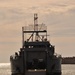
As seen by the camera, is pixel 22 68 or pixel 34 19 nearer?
pixel 22 68

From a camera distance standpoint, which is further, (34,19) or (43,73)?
(34,19)

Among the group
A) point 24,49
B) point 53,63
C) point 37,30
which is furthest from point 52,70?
point 37,30

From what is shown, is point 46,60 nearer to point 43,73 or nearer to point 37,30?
point 43,73

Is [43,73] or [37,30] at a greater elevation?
[37,30]

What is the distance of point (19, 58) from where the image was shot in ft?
198

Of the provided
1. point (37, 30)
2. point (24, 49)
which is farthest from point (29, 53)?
point (37, 30)

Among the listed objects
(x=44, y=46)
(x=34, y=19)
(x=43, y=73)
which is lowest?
(x=43, y=73)

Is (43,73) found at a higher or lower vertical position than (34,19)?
lower

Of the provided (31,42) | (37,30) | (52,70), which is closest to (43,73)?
(52,70)

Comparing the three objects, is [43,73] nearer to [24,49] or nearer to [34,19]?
[24,49]

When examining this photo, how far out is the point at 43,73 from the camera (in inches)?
2306

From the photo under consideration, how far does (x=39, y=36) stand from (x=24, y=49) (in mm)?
8547

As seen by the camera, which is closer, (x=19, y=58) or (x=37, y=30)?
(x=19, y=58)

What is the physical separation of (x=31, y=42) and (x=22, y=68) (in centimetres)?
485
